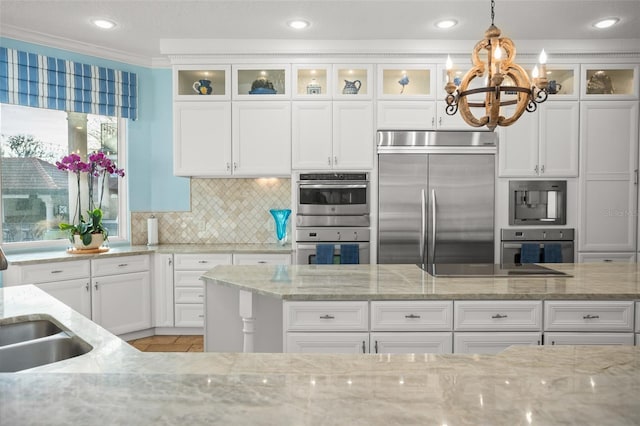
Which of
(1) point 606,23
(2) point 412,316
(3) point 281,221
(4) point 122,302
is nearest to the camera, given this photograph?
(2) point 412,316

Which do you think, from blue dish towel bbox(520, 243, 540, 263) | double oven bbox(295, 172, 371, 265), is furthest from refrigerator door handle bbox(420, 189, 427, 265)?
blue dish towel bbox(520, 243, 540, 263)

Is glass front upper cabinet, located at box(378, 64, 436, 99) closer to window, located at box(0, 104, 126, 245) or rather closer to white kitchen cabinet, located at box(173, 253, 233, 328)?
white kitchen cabinet, located at box(173, 253, 233, 328)

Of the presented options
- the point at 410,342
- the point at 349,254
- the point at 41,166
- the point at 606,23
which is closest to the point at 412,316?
the point at 410,342

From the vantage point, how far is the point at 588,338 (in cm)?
227

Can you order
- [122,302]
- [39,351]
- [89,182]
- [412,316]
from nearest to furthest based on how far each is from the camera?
[39,351], [412,316], [122,302], [89,182]

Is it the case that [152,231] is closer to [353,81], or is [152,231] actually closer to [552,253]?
[353,81]

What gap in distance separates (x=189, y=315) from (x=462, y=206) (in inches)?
109

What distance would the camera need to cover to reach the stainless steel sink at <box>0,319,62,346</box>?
1.60 meters

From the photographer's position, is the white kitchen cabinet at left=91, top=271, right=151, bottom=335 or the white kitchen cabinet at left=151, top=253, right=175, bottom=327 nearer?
the white kitchen cabinet at left=91, top=271, right=151, bottom=335

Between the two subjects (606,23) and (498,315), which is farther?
(606,23)

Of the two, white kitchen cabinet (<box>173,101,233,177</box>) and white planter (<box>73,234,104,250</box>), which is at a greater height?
white kitchen cabinet (<box>173,101,233,177</box>)

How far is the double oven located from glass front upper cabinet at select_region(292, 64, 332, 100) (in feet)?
2.46

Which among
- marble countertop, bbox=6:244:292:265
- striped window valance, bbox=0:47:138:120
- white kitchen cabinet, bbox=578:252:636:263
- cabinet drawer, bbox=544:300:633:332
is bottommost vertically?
cabinet drawer, bbox=544:300:633:332

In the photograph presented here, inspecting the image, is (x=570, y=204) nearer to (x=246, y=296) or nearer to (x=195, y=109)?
(x=246, y=296)
